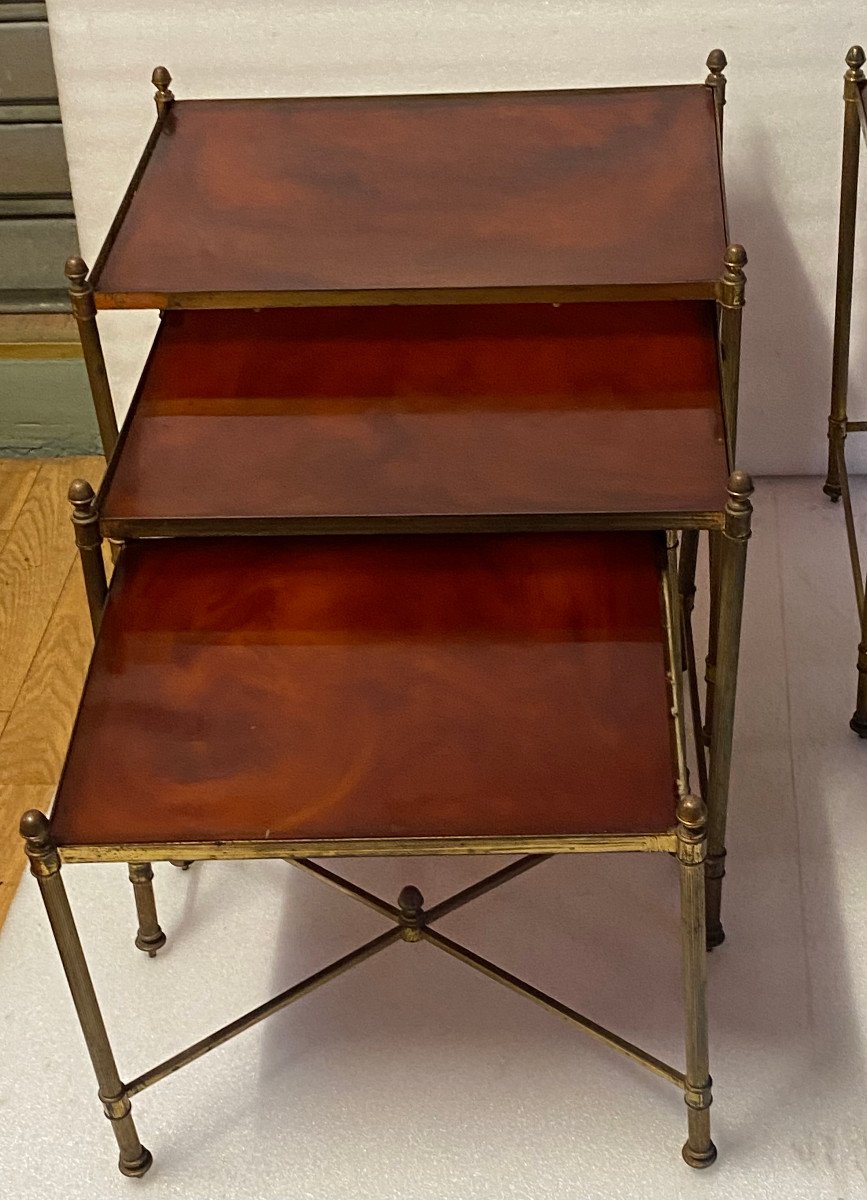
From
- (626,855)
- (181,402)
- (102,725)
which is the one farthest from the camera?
(626,855)

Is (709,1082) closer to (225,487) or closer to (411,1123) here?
(411,1123)

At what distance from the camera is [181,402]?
1.43 metres

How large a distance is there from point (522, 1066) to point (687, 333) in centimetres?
70

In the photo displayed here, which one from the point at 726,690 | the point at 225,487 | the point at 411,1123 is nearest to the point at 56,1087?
the point at 411,1123

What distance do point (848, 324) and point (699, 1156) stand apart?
103 centimetres

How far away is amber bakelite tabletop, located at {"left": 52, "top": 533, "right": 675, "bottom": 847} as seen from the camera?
119 centimetres

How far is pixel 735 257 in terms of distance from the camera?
1.32 metres

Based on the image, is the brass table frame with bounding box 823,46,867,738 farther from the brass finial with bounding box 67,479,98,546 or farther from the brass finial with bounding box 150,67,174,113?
the brass finial with bounding box 67,479,98,546

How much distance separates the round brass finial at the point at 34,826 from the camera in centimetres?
116

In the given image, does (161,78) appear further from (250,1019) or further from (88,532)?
(250,1019)

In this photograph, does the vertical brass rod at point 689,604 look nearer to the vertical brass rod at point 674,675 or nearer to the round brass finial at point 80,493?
the vertical brass rod at point 674,675

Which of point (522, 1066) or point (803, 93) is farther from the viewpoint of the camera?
point (803, 93)

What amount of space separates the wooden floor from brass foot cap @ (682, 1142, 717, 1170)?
75cm

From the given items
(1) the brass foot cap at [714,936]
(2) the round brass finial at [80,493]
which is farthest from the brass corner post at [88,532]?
(1) the brass foot cap at [714,936]
